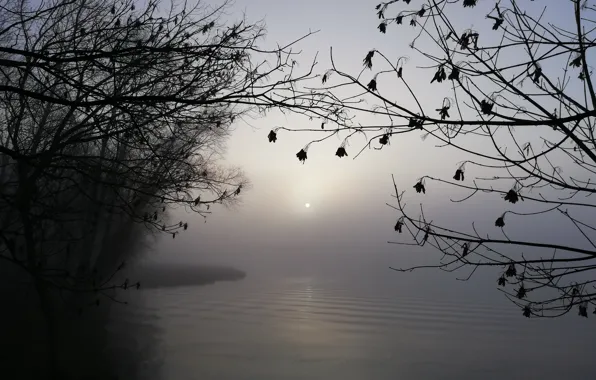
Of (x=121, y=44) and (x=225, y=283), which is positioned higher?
(x=121, y=44)

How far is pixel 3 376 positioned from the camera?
12000 mm

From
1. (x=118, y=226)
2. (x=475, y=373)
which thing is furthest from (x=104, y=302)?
(x=475, y=373)

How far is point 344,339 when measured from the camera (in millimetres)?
25906

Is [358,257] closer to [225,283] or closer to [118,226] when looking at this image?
[225,283]

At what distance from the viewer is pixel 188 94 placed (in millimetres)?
Answer: 3893

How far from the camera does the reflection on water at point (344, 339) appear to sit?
767 inches

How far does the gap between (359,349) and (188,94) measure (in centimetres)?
2201

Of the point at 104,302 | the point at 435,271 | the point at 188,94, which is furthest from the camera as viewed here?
the point at 435,271

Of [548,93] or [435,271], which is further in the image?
[435,271]

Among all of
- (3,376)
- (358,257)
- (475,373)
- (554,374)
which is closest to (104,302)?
(3,376)

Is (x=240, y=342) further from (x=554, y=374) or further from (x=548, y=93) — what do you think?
(x=548, y=93)

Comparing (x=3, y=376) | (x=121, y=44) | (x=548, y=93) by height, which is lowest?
(x=3, y=376)

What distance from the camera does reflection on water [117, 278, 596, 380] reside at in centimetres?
1948

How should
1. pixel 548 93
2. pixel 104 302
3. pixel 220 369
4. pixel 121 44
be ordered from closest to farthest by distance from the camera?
pixel 548 93 → pixel 121 44 → pixel 220 369 → pixel 104 302
